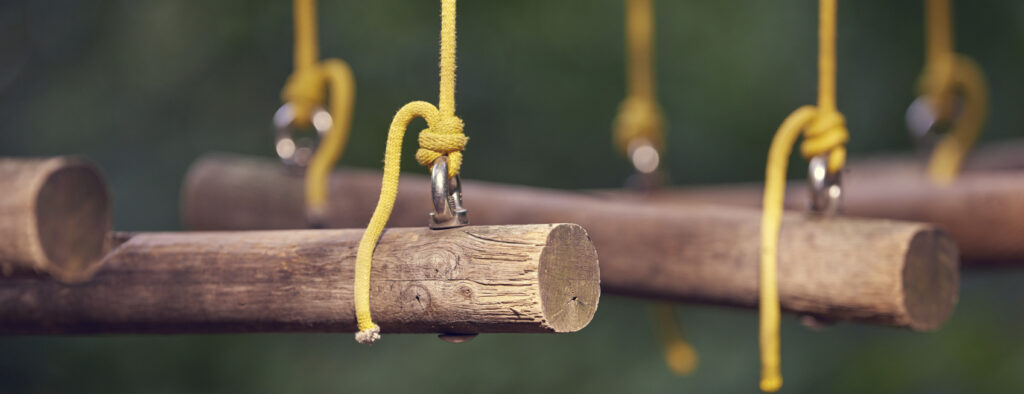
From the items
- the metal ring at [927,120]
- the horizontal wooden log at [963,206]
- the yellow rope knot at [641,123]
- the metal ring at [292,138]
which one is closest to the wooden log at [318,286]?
the metal ring at [292,138]

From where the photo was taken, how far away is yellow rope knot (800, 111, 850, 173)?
1004 millimetres

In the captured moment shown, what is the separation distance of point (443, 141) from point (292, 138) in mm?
665

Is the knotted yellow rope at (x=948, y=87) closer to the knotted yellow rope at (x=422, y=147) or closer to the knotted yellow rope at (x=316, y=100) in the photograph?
the knotted yellow rope at (x=316, y=100)

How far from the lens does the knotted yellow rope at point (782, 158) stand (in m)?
0.95

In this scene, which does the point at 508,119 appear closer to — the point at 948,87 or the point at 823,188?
the point at 948,87

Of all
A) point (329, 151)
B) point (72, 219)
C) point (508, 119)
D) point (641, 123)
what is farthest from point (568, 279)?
point (508, 119)

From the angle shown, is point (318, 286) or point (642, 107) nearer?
point (318, 286)

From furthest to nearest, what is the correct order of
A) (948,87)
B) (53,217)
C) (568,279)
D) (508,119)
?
(508,119), (948,87), (53,217), (568,279)

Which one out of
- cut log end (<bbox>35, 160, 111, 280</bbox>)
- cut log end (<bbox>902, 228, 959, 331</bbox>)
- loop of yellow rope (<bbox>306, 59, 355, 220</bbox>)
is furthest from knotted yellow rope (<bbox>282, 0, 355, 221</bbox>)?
cut log end (<bbox>902, 228, 959, 331</bbox>)

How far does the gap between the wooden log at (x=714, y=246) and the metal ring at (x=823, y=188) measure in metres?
0.03

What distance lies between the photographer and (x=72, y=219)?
889mm

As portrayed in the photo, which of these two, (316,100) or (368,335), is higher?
(316,100)

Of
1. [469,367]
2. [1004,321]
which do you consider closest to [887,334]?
[1004,321]

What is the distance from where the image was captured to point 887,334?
304cm
